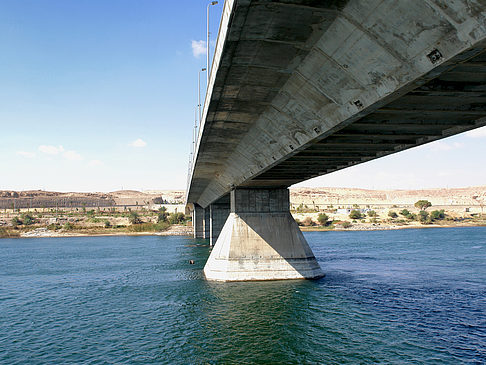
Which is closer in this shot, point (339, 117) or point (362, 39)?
point (362, 39)

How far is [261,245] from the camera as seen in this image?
36.1 metres

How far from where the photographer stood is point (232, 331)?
2167 cm

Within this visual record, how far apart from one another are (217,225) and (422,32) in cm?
6498

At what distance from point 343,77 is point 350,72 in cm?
52

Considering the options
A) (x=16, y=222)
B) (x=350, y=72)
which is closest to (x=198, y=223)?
(x=16, y=222)

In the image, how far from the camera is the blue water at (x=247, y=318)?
18453 millimetres

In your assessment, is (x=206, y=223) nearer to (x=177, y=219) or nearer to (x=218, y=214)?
(x=218, y=214)

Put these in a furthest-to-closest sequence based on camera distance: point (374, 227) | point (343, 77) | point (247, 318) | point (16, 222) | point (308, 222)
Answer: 1. point (308, 222)
2. point (16, 222)
3. point (374, 227)
4. point (247, 318)
5. point (343, 77)

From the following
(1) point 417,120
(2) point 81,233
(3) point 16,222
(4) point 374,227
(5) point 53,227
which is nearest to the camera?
(1) point 417,120

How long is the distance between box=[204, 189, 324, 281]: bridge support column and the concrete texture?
15884mm

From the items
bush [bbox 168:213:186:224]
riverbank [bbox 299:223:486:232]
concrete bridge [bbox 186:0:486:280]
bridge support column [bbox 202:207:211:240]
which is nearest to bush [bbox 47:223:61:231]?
bush [bbox 168:213:186:224]

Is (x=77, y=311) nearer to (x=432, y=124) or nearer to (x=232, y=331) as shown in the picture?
(x=232, y=331)

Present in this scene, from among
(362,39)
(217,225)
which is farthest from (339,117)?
(217,225)

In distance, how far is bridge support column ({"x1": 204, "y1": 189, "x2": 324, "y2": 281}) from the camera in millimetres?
35062
